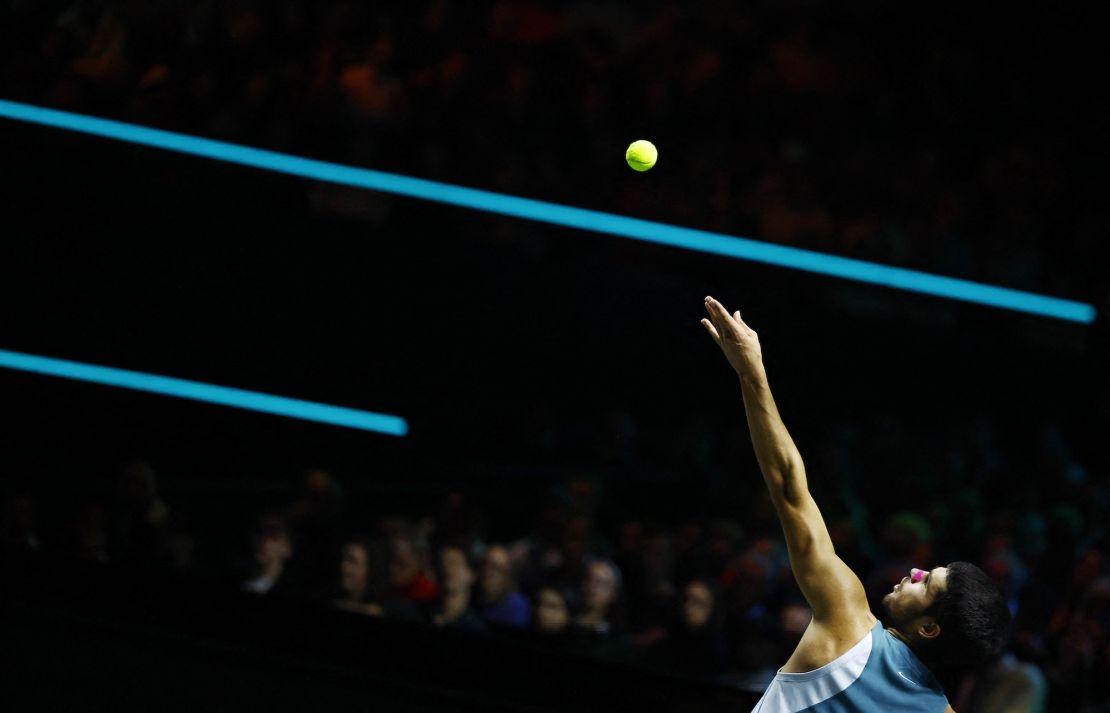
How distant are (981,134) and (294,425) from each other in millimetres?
3749

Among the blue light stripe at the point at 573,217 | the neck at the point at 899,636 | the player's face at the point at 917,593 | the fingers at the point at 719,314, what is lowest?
the neck at the point at 899,636

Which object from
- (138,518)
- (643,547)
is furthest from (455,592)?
(138,518)

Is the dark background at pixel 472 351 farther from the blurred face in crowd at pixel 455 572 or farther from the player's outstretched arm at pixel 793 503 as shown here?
the player's outstretched arm at pixel 793 503

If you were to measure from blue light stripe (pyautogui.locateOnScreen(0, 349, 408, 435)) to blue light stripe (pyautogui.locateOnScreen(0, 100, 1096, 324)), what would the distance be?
0.85 meters

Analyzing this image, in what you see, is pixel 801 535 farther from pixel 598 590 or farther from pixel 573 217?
pixel 573 217

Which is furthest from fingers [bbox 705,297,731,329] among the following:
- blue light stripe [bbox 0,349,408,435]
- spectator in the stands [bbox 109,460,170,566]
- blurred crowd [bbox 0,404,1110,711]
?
spectator in the stands [bbox 109,460,170,566]

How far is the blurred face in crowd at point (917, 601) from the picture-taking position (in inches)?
107

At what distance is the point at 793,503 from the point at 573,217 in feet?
8.53

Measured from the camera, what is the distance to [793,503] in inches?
112

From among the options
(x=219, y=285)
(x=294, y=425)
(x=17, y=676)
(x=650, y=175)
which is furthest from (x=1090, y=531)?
(x=17, y=676)

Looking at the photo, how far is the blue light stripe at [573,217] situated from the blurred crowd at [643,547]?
57 centimetres

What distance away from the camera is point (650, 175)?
5836 millimetres

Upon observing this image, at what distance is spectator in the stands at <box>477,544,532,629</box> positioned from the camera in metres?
4.82

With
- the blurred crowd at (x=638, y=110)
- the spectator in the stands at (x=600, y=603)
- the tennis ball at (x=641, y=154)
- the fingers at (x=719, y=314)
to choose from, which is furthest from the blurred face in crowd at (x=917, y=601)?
the blurred crowd at (x=638, y=110)
